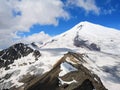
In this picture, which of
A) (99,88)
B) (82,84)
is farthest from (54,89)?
(99,88)

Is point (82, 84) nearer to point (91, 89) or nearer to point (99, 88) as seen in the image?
point (91, 89)

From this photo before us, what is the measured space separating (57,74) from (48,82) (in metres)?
11.9

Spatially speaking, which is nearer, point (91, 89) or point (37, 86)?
point (91, 89)

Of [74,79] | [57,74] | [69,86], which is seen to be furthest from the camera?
[57,74]

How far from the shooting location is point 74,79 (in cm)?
18312

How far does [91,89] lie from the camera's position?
176 meters

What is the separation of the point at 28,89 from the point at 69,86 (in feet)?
117

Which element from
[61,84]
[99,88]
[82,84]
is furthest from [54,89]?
[99,88]

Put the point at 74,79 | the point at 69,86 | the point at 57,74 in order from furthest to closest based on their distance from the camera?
1. the point at 57,74
2. the point at 74,79
3. the point at 69,86

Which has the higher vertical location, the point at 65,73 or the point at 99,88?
the point at 65,73

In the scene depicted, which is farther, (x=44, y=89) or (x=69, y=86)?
(x=44, y=89)

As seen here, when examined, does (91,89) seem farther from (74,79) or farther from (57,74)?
(57,74)

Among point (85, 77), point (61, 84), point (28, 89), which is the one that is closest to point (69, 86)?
Result: point (61, 84)

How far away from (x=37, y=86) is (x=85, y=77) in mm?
34626
